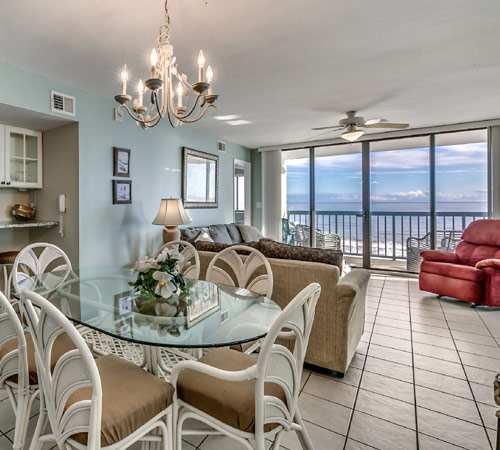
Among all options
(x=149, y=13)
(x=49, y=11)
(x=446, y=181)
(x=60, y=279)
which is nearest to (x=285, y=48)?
(x=149, y=13)

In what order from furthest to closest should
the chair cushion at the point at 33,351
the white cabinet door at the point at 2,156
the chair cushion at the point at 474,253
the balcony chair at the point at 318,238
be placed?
the balcony chair at the point at 318,238, the chair cushion at the point at 474,253, the white cabinet door at the point at 2,156, the chair cushion at the point at 33,351

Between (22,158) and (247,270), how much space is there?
3.01 meters

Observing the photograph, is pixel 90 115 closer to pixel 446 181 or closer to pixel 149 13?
pixel 149 13

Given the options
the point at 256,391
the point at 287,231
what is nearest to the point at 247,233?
the point at 287,231

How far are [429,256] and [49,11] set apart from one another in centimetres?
466

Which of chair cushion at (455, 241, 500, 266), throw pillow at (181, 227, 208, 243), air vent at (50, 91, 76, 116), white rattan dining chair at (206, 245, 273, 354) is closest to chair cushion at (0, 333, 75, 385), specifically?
white rattan dining chair at (206, 245, 273, 354)

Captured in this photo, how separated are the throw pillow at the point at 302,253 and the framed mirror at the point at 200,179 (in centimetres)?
262

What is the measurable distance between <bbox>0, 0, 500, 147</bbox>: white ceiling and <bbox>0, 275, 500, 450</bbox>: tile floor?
248 cm

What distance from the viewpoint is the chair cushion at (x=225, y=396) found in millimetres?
1093

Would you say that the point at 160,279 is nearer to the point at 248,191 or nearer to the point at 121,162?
the point at 121,162

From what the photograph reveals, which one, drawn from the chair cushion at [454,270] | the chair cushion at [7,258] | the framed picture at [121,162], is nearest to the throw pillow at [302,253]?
the framed picture at [121,162]

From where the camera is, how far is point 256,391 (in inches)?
40.1

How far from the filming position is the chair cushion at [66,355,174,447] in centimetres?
104

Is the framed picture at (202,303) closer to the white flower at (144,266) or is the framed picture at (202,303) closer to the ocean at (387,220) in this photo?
the white flower at (144,266)
